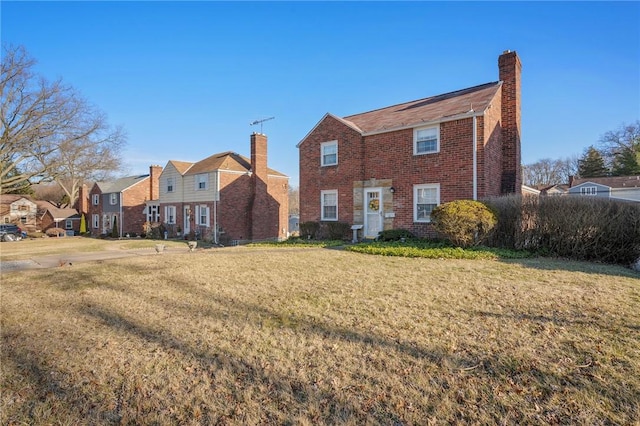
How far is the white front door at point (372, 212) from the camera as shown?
53.3 ft

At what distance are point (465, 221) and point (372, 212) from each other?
241 inches

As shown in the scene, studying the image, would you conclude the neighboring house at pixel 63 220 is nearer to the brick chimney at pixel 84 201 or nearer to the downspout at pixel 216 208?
the brick chimney at pixel 84 201

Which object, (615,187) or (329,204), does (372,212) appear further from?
(615,187)

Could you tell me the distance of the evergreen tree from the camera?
154ft

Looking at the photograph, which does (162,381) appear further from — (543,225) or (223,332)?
(543,225)

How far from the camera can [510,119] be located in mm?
15492

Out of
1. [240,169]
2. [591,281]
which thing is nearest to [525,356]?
[591,281]

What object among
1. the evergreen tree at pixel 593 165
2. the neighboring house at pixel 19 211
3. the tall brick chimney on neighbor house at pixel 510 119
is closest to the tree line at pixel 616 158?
the evergreen tree at pixel 593 165

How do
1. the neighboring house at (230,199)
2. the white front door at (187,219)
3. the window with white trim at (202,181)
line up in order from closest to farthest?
the neighboring house at (230,199)
the window with white trim at (202,181)
the white front door at (187,219)

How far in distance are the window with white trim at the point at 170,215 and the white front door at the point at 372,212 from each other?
64.5 feet

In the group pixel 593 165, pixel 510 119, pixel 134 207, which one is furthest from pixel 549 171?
pixel 134 207

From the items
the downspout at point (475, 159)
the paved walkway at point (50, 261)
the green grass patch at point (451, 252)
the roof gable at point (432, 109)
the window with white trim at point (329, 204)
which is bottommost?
the paved walkway at point (50, 261)

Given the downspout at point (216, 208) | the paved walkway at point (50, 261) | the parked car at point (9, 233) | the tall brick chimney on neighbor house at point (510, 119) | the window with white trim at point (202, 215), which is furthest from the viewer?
the parked car at point (9, 233)

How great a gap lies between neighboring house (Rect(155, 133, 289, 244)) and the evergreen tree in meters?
44.8
